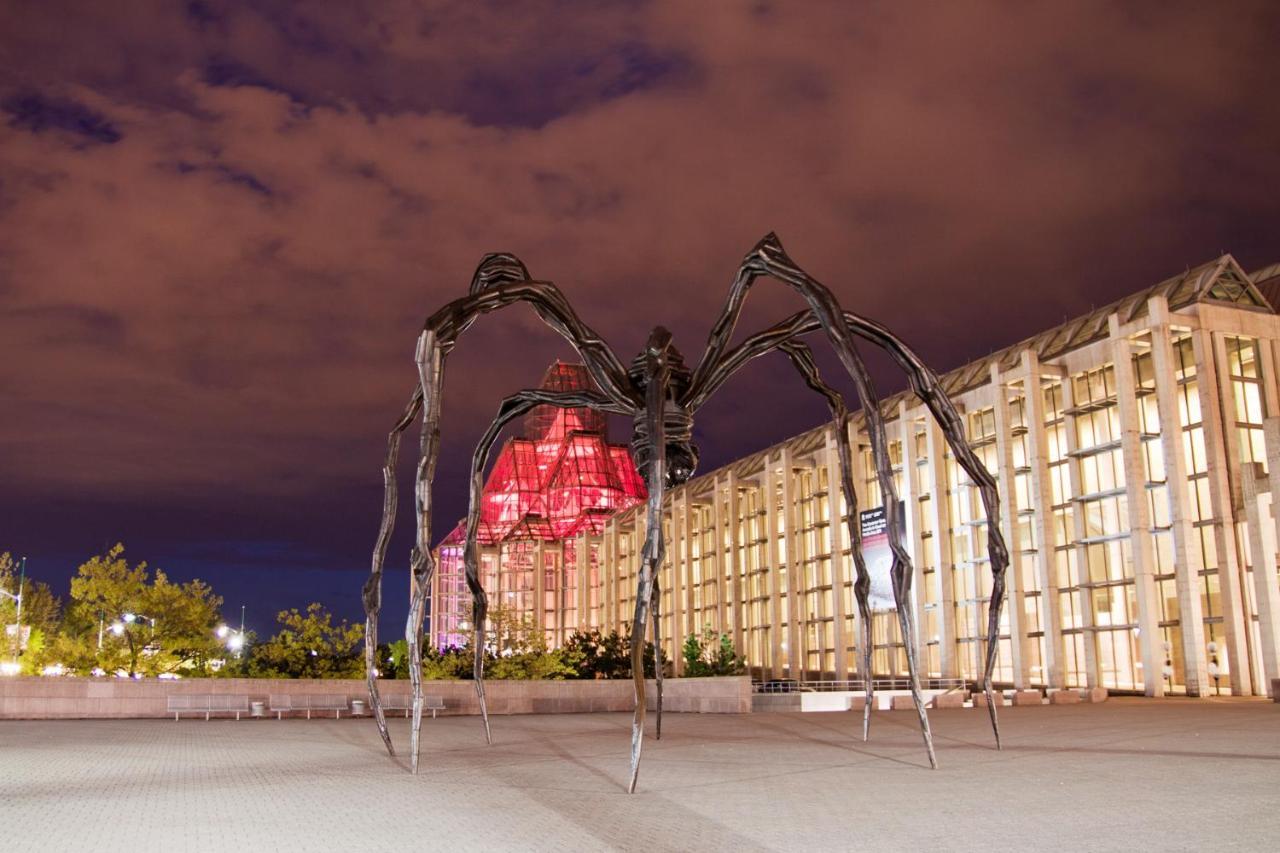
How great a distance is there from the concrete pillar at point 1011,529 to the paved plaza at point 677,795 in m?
32.7

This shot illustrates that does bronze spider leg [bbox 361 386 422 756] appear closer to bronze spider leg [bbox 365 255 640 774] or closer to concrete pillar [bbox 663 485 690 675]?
bronze spider leg [bbox 365 255 640 774]

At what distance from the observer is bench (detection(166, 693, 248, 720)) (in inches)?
1014

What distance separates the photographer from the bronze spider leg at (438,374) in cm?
860

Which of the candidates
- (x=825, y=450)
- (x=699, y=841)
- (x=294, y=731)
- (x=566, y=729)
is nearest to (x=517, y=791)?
(x=699, y=841)

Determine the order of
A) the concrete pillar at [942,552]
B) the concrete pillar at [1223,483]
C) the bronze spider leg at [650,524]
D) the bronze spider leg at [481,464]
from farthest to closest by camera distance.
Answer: the concrete pillar at [942,552] < the concrete pillar at [1223,483] < the bronze spider leg at [481,464] < the bronze spider leg at [650,524]

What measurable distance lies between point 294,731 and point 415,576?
1304cm

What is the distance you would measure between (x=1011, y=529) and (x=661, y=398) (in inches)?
1647

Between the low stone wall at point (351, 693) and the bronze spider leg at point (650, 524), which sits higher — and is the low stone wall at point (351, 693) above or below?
below

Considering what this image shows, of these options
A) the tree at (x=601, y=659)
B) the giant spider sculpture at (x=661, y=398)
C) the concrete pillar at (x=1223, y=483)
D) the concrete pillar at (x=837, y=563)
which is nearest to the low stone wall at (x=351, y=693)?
the tree at (x=601, y=659)

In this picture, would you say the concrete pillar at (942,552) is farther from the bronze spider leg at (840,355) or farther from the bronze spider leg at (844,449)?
the bronze spider leg at (840,355)

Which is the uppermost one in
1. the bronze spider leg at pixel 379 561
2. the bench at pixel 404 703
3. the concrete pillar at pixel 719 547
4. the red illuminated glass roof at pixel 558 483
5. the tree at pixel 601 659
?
the red illuminated glass roof at pixel 558 483

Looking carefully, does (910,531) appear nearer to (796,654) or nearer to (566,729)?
(796,654)

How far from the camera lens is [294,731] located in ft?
64.7

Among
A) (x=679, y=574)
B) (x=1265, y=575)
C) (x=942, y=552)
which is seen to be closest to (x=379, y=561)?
(x=1265, y=575)
